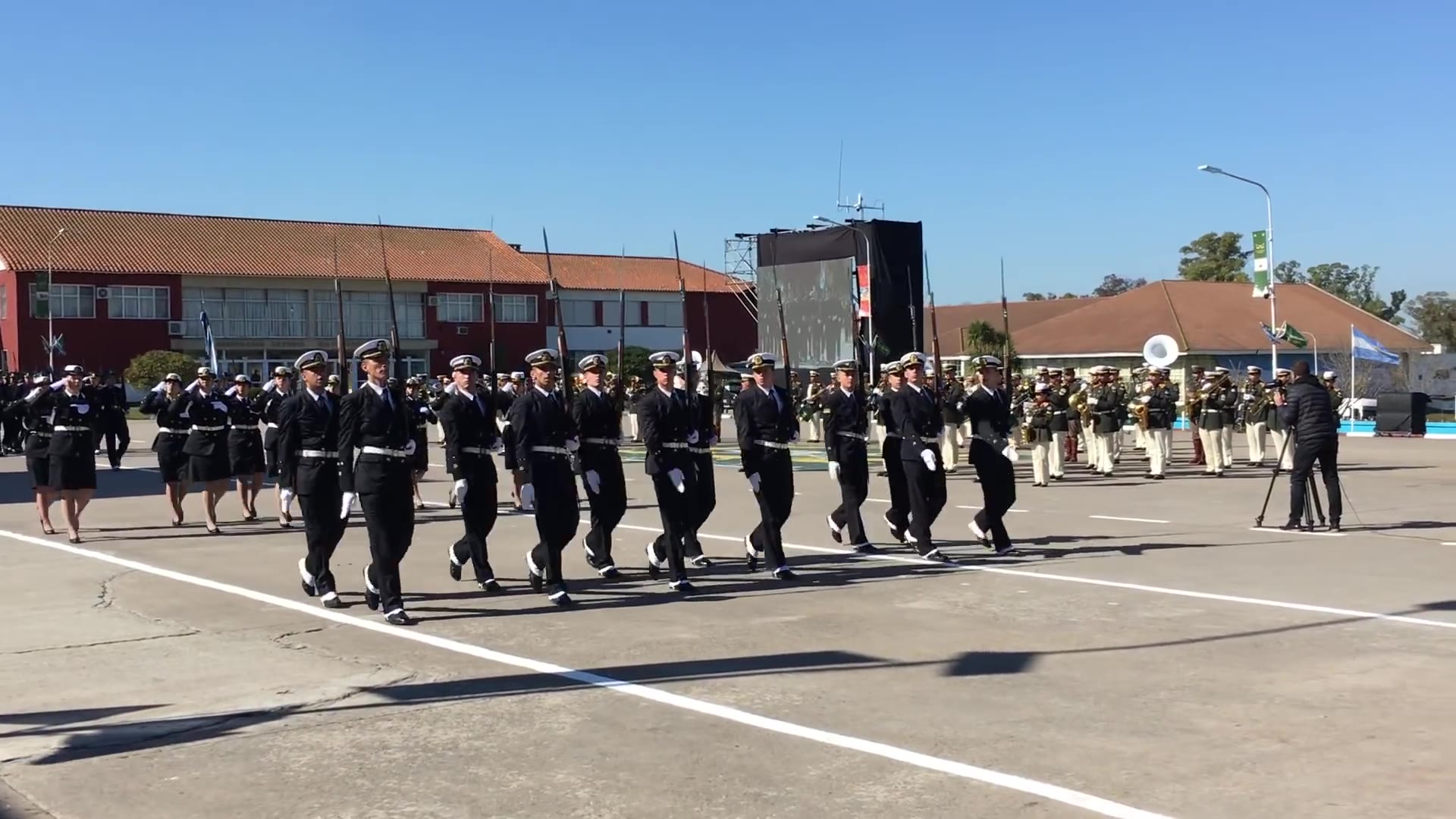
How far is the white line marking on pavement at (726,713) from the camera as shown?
5.65 metres

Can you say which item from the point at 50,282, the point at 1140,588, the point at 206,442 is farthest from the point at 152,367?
the point at 1140,588

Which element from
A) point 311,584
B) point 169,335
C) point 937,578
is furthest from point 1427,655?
point 169,335

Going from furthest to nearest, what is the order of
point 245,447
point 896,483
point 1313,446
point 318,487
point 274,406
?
1. point 245,447
2. point 274,406
3. point 1313,446
4. point 896,483
5. point 318,487

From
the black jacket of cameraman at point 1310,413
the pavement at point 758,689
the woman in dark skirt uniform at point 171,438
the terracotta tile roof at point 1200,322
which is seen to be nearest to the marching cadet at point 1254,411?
the black jacket of cameraman at point 1310,413

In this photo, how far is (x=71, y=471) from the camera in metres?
15.1

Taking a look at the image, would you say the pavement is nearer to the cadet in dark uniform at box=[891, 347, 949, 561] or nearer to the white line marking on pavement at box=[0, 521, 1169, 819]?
the white line marking on pavement at box=[0, 521, 1169, 819]

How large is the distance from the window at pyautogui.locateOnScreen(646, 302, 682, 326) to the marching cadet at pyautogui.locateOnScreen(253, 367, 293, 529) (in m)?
62.9

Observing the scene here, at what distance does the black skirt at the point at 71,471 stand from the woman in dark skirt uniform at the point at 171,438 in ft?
3.68

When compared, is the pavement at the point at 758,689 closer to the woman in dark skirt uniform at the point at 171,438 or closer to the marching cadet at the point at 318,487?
the marching cadet at the point at 318,487

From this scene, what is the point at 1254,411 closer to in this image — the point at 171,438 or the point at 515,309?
the point at 171,438

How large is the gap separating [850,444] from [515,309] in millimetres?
61570

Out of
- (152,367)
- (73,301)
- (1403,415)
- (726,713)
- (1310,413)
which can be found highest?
(73,301)

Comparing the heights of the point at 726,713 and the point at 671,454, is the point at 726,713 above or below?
below

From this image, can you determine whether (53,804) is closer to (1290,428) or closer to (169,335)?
(1290,428)
